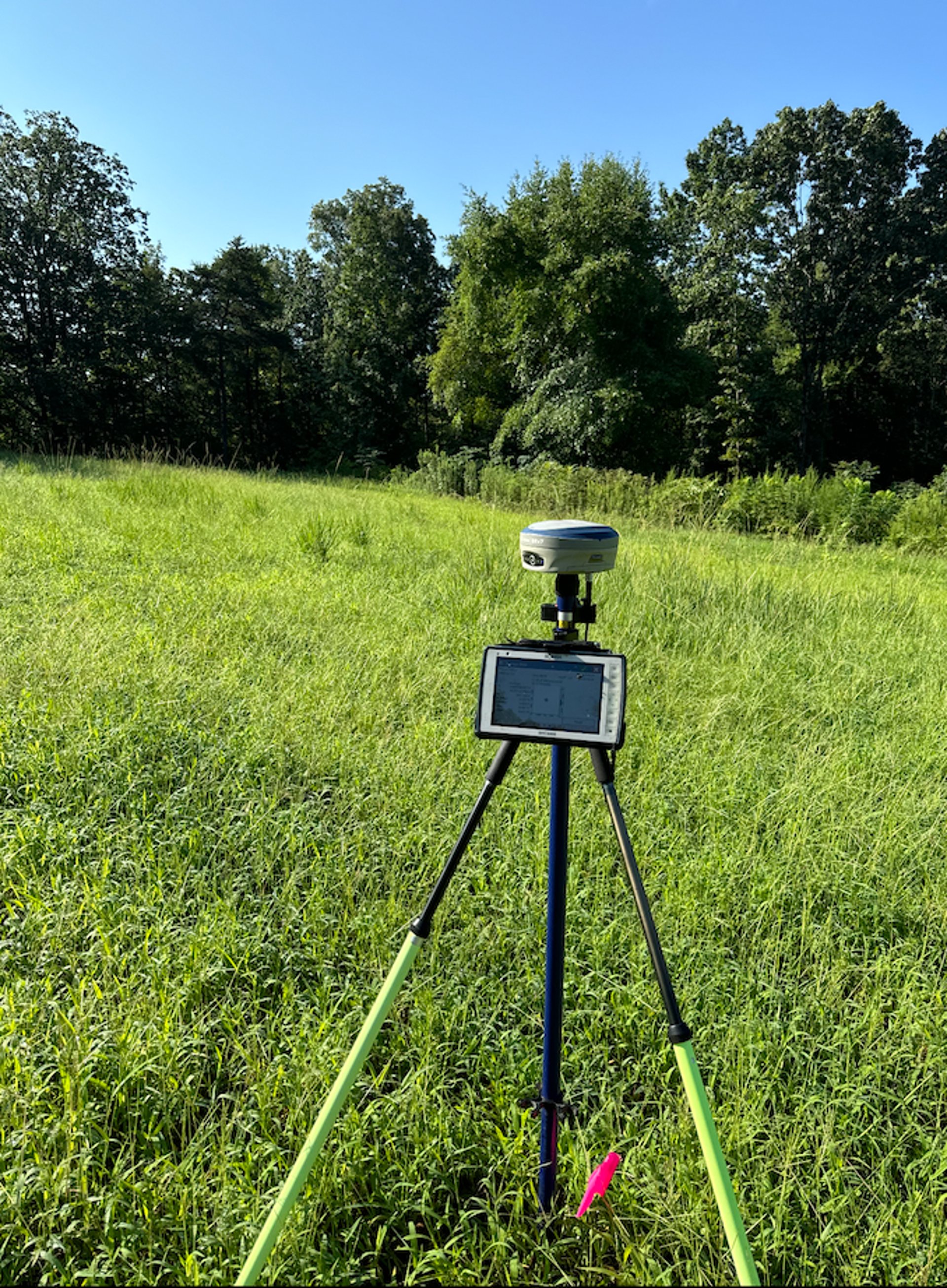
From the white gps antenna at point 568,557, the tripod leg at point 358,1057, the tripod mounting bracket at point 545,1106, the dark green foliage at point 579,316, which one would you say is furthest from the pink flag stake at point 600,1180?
the dark green foliage at point 579,316

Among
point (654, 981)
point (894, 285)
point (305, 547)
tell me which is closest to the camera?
point (654, 981)

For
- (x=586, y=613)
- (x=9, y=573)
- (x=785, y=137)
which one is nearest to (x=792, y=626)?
(x=586, y=613)

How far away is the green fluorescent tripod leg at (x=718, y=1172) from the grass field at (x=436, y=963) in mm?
491

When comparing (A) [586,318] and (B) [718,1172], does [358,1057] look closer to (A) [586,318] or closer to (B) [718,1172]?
(B) [718,1172]

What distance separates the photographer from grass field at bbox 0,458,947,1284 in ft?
3.89

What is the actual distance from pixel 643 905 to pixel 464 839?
0.95 ft

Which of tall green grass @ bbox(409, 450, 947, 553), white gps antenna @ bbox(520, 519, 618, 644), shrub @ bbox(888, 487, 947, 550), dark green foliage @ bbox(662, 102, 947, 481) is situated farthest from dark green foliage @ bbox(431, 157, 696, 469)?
white gps antenna @ bbox(520, 519, 618, 644)

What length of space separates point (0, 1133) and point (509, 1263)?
1.03 m

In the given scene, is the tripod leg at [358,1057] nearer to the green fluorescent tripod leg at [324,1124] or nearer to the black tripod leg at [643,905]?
Answer: the green fluorescent tripod leg at [324,1124]

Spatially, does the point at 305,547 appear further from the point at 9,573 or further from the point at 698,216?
the point at 698,216

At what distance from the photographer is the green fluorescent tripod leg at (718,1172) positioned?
75 cm

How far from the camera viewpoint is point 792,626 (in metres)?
4.40

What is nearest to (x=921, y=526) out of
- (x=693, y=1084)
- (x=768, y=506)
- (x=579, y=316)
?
(x=768, y=506)

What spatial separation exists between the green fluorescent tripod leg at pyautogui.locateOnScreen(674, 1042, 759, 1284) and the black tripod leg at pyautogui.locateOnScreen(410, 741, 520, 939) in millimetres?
402
